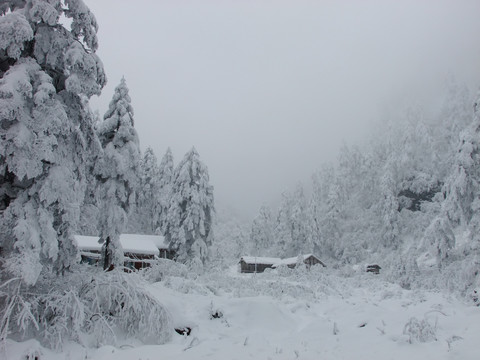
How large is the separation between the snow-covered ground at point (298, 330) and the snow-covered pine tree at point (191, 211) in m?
20.3

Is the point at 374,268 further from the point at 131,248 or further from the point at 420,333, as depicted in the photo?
the point at 420,333

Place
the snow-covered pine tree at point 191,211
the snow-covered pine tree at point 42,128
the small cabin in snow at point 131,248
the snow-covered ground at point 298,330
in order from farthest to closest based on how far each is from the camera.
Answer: the small cabin in snow at point 131,248 → the snow-covered pine tree at point 191,211 → the snow-covered pine tree at point 42,128 → the snow-covered ground at point 298,330

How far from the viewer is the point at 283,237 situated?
2618 inches

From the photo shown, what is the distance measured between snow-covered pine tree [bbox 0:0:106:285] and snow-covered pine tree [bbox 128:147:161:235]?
44.7 meters

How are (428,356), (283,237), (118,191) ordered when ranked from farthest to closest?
(283,237) → (118,191) → (428,356)

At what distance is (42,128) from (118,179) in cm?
971

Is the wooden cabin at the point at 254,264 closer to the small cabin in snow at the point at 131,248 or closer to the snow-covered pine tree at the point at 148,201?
the snow-covered pine tree at the point at 148,201

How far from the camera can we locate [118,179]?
18016 mm

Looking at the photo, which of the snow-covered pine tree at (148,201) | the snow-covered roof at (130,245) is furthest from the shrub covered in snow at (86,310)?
the snow-covered pine tree at (148,201)

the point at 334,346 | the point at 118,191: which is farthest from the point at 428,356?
the point at 118,191

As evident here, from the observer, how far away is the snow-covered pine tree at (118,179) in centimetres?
1716

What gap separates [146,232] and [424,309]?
5042 cm

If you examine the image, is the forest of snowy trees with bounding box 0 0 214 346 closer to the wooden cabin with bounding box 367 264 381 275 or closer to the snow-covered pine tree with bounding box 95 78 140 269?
the snow-covered pine tree with bounding box 95 78 140 269

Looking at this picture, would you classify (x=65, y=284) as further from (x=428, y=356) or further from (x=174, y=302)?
(x=428, y=356)
